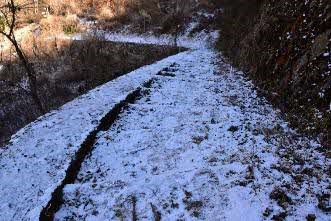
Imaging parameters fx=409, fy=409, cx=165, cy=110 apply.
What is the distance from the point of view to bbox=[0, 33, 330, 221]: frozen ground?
5.45 m

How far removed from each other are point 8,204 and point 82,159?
59.9 inches

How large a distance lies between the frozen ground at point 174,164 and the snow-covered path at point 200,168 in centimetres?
1

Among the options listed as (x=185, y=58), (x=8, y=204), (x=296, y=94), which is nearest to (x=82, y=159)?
(x=8, y=204)

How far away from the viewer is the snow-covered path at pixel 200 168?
17.7 ft

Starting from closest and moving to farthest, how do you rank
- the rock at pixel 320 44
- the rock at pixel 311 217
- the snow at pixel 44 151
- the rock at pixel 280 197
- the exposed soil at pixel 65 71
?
the rock at pixel 311 217, the rock at pixel 280 197, the snow at pixel 44 151, the rock at pixel 320 44, the exposed soil at pixel 65 71

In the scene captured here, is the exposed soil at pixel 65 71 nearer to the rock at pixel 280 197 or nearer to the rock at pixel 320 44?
the rock at pixel 320 44

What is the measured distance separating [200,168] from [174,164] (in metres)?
0.48

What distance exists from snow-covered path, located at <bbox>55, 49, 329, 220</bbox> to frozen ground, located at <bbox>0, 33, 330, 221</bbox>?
1 centimetres

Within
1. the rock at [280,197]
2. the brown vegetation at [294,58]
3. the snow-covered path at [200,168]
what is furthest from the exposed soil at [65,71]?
the rock at [280,197]

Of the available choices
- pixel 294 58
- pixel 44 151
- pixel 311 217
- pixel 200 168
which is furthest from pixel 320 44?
pixel 44 151

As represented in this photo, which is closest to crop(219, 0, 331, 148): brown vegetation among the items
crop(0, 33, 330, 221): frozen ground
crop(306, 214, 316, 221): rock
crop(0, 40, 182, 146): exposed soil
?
crop(0, 33, 330, 221): frozen ground

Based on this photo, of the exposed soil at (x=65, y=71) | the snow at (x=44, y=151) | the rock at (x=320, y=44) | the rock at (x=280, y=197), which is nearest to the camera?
the rock at (x=280, y=197)

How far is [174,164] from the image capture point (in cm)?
664

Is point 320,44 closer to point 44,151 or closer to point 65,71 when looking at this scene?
point 44,151
